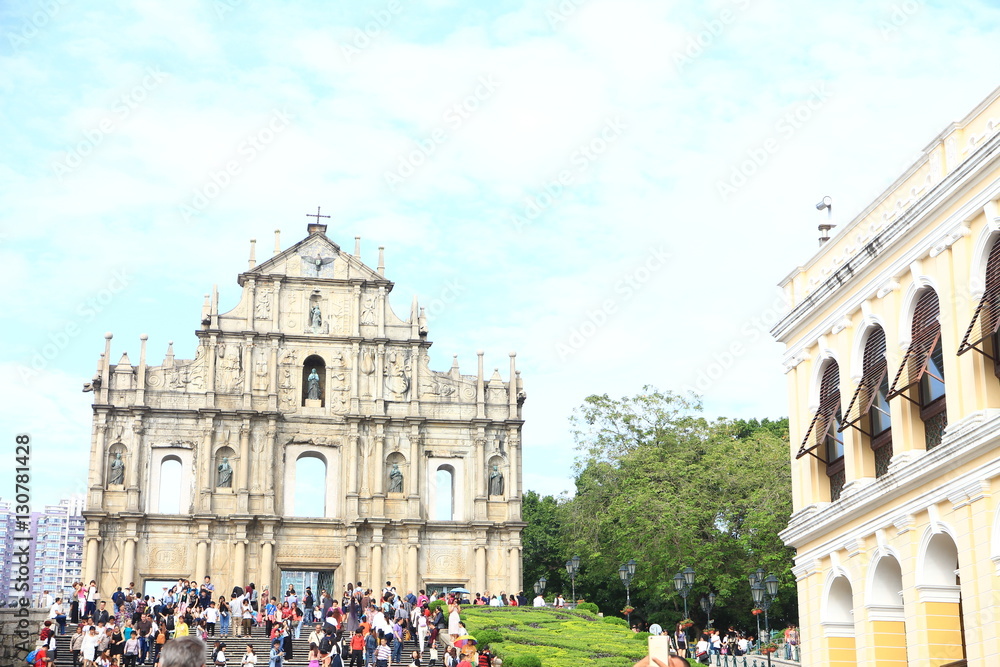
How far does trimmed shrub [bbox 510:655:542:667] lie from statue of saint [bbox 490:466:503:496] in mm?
22168

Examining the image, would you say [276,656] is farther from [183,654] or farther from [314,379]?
[183,654]

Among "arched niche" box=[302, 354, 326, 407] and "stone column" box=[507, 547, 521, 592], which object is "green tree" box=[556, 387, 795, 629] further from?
"arched niche" box=[302, 354, 326, 407]

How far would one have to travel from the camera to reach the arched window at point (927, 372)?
2397 cm

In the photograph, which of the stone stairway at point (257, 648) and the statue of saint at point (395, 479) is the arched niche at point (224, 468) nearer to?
the statue of saint at point (395, 479)

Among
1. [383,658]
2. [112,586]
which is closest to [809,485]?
[383,658]

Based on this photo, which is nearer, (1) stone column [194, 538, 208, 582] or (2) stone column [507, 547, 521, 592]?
(1) stone column [194, 538, 208, 582]

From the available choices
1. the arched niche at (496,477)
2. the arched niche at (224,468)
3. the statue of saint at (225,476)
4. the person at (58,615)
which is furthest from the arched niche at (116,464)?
the person at (58,615)

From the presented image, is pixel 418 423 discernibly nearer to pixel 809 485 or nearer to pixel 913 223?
pixel 809 485

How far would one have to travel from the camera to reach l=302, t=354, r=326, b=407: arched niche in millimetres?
57781

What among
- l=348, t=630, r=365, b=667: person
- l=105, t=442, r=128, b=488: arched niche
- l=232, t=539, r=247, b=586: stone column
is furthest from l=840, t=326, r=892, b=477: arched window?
l=105, t=442, r=128, b=488: arched niche

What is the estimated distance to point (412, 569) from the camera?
55.8 m

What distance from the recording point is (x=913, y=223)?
80.4 ft

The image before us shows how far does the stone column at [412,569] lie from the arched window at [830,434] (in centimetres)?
2958

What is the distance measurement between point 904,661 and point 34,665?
18.3m
